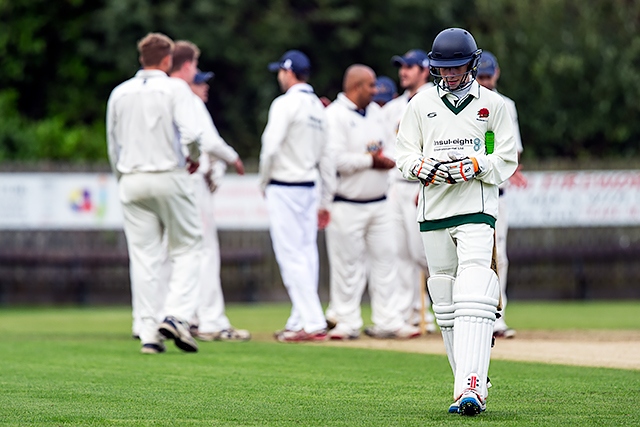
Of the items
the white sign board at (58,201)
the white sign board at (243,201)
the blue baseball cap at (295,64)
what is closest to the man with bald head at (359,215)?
the blue baseball cap at (295,64)

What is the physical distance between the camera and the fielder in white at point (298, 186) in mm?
12281

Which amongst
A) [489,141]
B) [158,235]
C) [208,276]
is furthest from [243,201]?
[489,141]

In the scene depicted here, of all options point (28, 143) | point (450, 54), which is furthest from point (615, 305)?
point (450, 54)

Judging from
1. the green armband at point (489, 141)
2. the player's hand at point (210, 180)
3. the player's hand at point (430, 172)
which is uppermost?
Result: the green armband at point (489, 141)

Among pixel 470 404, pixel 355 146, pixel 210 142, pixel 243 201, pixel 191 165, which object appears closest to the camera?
pixel 470 404

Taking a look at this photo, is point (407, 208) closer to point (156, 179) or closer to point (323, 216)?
point (323, 216)

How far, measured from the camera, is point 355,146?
42.0ft

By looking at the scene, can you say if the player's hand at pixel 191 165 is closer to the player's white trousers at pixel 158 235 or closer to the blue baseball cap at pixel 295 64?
the player's white trousers at pixel 158 235

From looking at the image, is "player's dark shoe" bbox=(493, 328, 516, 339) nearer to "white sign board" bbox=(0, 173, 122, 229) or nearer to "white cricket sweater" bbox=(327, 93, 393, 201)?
"white cricket sweater" bbox=(327, 93, 393, 201)

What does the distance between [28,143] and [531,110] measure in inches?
431

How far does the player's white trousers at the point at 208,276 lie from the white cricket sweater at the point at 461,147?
5626mm

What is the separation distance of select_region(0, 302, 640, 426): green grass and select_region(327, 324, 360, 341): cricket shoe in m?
0.79

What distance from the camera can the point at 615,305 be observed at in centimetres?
2023

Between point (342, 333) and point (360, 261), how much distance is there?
2.64ft
